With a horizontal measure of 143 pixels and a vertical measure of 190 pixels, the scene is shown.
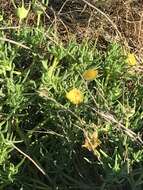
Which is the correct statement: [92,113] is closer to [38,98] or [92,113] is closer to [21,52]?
[38,98]

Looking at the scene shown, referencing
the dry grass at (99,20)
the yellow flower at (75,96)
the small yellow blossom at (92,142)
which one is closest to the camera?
the small yellow blossom at (92,142)

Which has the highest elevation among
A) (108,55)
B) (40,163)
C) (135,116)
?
(108,55)

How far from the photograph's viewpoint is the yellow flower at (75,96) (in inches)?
63.3

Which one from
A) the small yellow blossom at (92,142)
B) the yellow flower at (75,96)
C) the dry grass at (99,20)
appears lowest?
the small yellow blossom at (92,142)

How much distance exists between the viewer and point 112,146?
1.67 metres

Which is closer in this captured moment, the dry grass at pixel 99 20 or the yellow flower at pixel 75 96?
the yellow flower at pixel 75 96

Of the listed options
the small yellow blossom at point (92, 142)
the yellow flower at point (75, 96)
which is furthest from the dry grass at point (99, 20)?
the small yellow blossom at point (92, 142)

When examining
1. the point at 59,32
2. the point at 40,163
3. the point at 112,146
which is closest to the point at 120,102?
the point at 112,146

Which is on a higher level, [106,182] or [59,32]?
[59,32]

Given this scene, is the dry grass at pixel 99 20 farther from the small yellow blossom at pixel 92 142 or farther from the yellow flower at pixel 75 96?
the small yellow blossom at pixel 92 142

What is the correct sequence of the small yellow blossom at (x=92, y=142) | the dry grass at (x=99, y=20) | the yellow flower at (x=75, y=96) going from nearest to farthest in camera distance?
the small yellow blossom at (x=92, y=142)
the yellow flower at (x=75, y=96)
the dry grass at (x=99, y=20)

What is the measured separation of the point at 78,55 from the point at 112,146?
0.43 meters

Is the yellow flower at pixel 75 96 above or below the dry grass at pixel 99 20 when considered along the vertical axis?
below

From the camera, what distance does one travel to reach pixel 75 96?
162cm
